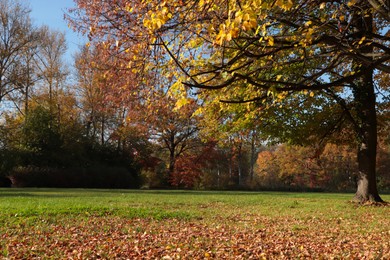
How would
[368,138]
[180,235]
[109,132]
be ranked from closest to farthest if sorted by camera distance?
1. [180,235]
2. [368,138]
3. [109,132]

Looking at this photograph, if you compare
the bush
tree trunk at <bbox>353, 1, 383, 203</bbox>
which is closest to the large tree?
tree trunk at <bbox>353, 1, 383, 203</bbox>

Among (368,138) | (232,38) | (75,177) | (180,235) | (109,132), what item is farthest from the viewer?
(109,132)

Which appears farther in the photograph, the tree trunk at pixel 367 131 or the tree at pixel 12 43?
the tree at pixel 12 43

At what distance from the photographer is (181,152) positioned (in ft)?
129

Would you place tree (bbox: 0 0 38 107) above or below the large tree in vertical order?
above

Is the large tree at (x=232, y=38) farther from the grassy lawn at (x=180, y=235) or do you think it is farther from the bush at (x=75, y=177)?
the bush at (x=75, y=177)

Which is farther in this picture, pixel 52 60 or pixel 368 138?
pixel 52 60

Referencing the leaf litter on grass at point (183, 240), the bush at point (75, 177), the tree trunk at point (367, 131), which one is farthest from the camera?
the bush at point (75, 177)

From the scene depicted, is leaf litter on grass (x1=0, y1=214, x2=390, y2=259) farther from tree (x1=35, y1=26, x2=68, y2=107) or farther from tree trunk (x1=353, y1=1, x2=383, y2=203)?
tree (x1=35, y1=26, x2=68, y2=107)

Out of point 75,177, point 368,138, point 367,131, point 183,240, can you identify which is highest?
point 367,131

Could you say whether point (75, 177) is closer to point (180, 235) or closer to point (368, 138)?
point (368, 138)

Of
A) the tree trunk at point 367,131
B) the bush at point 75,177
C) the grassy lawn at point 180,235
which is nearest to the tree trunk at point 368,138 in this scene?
the tree trunk at point 367,131

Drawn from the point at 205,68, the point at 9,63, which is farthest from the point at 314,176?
the point at 205,68

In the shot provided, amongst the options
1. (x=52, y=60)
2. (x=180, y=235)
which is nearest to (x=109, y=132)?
(x=52, y=60)
